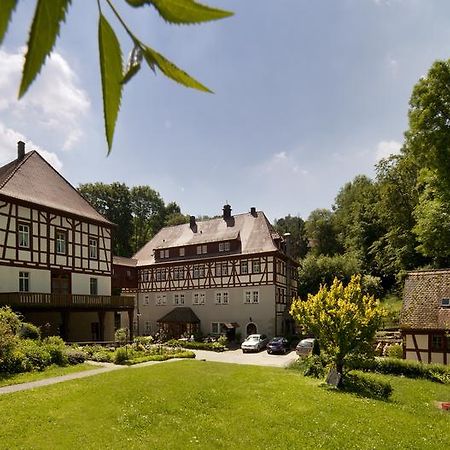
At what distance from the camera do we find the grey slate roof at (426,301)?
77.9 feet

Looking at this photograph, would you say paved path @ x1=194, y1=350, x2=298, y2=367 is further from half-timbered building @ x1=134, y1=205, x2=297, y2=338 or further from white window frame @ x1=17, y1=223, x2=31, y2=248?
white window frame @ x1=17, y1=223, x2=31, y2=248

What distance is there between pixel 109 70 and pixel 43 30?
0.13 m

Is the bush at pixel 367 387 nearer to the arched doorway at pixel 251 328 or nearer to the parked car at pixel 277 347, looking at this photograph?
the parked car at pixel 277 347

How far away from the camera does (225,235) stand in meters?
42.9

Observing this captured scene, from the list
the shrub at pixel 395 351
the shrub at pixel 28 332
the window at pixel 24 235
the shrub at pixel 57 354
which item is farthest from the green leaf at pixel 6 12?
the window at pixel 24 235

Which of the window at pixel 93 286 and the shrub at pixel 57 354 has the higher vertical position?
the window at pixel 93 286

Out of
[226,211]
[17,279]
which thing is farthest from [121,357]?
[226,211]

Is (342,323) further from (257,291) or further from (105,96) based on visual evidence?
(257,291)

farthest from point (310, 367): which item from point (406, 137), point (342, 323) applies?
point (406, 137)

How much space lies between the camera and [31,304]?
25.2 m

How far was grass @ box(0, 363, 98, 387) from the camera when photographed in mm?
16297

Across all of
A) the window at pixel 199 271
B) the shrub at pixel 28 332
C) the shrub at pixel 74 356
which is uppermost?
the window at pixel 199 271

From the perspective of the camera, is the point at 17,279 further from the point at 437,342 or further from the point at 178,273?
the point at 437,342

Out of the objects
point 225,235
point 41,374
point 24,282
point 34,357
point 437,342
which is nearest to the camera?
point 41,374
